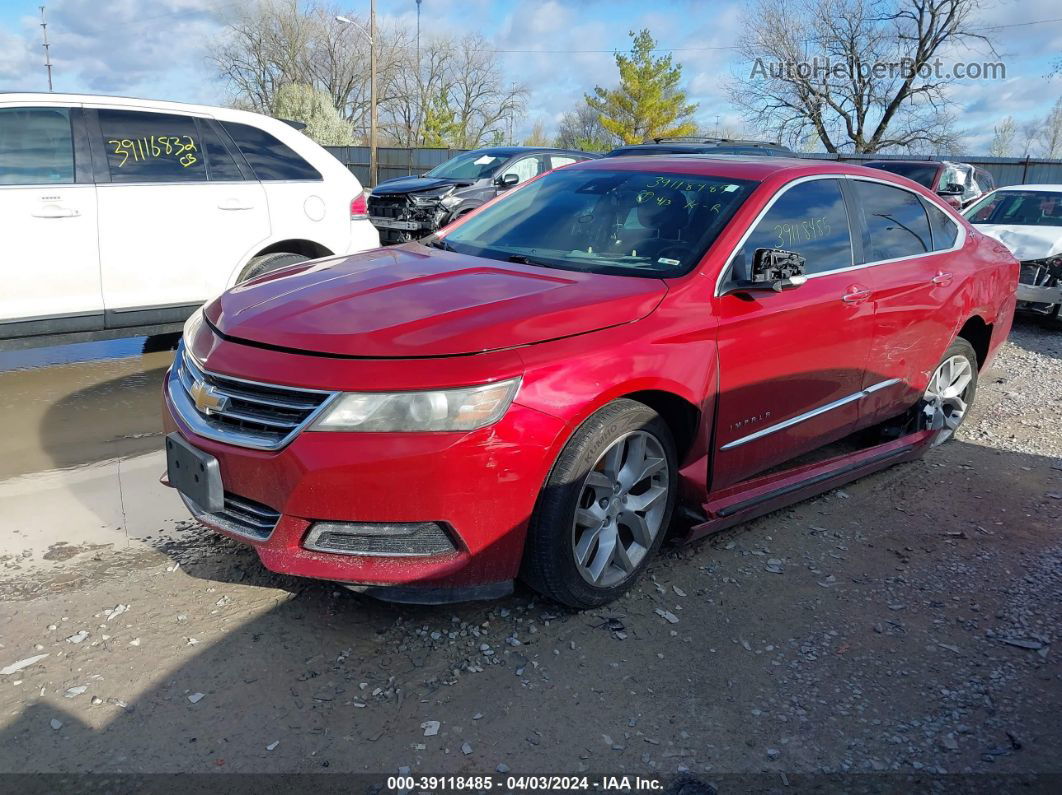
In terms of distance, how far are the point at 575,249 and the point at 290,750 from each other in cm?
233

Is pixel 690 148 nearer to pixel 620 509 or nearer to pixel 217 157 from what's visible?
pixel 217 157

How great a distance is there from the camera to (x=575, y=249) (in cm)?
372

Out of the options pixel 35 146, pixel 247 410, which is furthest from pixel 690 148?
pixel 247 410

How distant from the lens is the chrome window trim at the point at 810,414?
3.57 meters

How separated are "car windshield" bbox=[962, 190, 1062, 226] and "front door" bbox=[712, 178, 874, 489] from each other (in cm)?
694

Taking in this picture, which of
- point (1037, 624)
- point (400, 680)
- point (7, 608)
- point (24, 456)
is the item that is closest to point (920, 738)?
point (1037, 624)

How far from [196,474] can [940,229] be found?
4200 millimetres

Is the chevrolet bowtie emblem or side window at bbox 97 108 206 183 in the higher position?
side window at bbox 97 108 206 183

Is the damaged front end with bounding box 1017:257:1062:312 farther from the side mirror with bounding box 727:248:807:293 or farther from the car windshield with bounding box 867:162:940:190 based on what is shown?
the side mirror with bounding box 727:248:807:293

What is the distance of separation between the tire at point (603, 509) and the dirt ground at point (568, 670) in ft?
0.57

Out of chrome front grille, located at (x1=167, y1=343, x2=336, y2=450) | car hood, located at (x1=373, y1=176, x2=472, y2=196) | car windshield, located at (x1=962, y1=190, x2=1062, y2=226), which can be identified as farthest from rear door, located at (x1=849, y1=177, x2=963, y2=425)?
car hood, located at (x1=373, y1=176, x2=472, y2=196)

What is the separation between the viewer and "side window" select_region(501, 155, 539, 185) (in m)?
13.4

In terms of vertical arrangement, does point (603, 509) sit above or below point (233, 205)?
below

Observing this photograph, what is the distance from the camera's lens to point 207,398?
9.42ft
